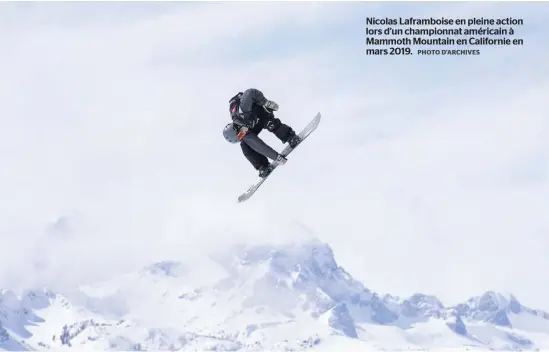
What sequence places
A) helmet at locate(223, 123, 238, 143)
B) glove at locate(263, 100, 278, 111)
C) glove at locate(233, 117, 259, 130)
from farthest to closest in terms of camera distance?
helmet at locate(223, 123, 238, 143) < glove at locate(233, 117, 259, 130) < glove at locate(263, 100, 278, 111)

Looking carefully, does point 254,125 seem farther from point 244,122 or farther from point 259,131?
point 259,131

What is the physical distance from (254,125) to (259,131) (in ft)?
2.78

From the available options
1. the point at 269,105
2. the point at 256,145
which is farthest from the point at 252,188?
the point at 269,105

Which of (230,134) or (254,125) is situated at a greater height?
(254,125)

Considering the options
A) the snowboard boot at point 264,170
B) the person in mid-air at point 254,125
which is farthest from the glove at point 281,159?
the snowboard boot at point 264,170

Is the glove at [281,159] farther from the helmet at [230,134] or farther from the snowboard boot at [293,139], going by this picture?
the helmet at [230,134]

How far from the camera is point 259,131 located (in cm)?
3581

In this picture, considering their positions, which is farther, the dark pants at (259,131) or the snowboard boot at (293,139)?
the snowboard boot at (293,139)

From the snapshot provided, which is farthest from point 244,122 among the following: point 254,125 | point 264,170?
point 264,170

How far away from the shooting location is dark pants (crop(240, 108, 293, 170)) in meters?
35.5

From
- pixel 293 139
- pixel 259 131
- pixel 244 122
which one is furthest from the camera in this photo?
pixel 293 139

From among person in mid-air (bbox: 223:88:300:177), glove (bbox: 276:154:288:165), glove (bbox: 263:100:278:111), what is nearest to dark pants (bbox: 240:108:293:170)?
person in mid-air (bbox: 223:88:300:177)

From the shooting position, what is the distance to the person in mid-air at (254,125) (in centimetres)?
3406

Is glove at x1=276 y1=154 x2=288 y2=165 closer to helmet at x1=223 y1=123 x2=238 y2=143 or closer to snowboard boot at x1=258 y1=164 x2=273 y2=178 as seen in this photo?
snowboard boot at x1=258 y1=164 x2=273 y2=178
